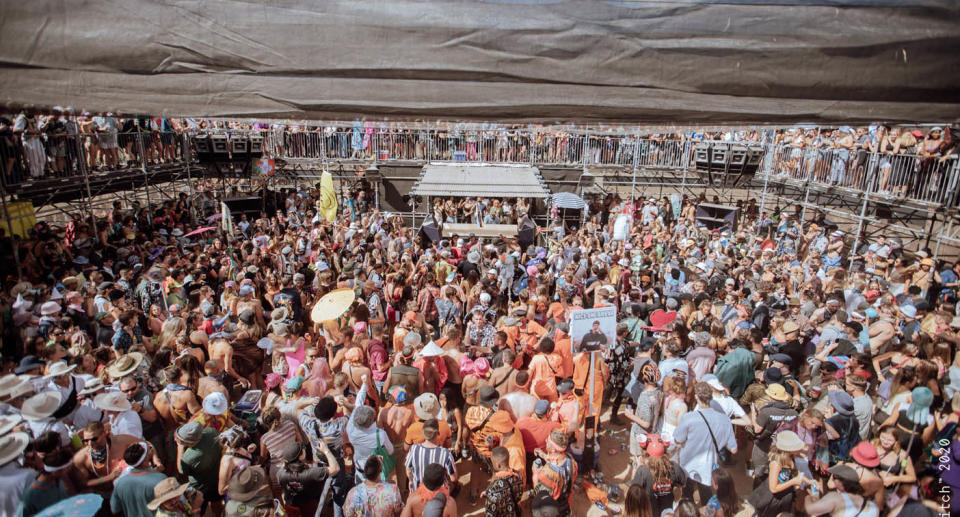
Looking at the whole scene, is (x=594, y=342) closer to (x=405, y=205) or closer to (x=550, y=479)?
(x=550, y=479)

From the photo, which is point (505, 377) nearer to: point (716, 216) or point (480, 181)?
point (480, 181)

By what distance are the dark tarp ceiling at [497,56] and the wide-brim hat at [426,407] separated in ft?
11.1

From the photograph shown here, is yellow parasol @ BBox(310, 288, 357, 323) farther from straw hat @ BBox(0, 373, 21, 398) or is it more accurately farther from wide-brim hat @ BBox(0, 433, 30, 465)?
wide-brim hat @ BBox(0, 433, 30, 465)

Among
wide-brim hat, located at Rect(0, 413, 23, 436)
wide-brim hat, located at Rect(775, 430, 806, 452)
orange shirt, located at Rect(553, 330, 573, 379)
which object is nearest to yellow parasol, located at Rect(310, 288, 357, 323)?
orange shirt, located at Rect(553, 330, 573, 379)

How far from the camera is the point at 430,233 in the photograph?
13.9m

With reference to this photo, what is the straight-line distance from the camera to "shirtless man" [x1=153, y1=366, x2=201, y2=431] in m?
4.86

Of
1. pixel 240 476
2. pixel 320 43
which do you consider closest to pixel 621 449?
pixel 240 476

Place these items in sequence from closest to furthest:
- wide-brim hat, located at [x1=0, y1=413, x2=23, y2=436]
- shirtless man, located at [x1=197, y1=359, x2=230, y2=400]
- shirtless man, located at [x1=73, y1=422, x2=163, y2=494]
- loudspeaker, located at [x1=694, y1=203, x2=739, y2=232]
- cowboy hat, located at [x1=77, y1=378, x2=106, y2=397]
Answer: wide-brim hat, located at [x1=0, y1=413, x2=23, y2=436], shirtless man, located at [x1=73, y1=422, x2=163, y2=494], cowboy hat, located at [x1=77, y1=378, x2=106, y2=397], shirtless man, located at [x1=197, y1=359, x2=230, y2=400], loudspeaker, located at [x1=694, y1=203, x2=739, y2=232]

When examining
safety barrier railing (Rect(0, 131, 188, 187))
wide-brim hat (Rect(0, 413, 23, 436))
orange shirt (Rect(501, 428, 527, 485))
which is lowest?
orange shirt (Rect(501, 428, 527, 485))

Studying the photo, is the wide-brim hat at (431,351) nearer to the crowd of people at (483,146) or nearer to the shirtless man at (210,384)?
the shirtless man at (210,384)

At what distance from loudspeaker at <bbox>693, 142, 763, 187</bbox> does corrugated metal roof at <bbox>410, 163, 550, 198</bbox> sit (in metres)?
5.65

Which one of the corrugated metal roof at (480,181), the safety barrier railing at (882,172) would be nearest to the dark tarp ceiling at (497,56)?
the corrugated metal roof at (480,181)

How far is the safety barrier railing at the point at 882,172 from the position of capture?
445 inches

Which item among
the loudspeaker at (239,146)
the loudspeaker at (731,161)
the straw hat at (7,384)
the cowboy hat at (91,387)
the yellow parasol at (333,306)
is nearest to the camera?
the straw hat at (7,384)
